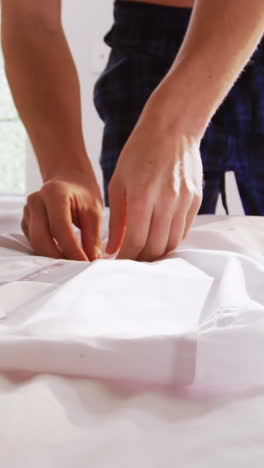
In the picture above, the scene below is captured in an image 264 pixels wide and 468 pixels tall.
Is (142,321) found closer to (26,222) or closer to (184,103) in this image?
A: (184,103)

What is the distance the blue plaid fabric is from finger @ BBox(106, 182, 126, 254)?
0.55 metres

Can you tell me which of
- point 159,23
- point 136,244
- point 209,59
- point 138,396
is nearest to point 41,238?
point 136,244

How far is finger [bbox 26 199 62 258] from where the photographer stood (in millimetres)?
790

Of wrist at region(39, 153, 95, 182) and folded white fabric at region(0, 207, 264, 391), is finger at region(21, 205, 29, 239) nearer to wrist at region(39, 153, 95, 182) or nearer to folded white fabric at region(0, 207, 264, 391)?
wrist at region(39, 153, 95, 182)

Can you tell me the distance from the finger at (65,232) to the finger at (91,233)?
0.08 ft

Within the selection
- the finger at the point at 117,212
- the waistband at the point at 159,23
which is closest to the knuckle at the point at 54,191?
the finger at the point at 117,212

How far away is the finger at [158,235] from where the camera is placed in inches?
26.7

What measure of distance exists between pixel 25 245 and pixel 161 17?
25.5 inches

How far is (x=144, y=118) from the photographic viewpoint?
28.8 inches

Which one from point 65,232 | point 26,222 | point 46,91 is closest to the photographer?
point 65,232

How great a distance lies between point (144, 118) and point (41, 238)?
8.2 inches

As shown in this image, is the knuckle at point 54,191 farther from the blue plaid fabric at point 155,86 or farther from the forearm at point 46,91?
the blue plaid fabric at point 155,86

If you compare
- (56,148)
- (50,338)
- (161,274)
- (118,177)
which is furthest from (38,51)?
(50,338)

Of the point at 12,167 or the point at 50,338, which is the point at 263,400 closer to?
the point at 50,338
